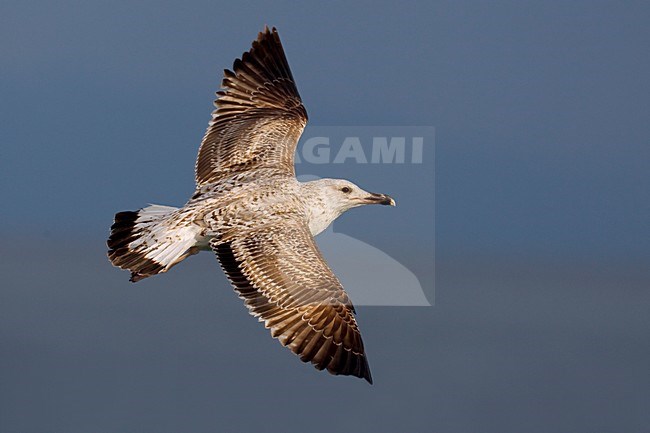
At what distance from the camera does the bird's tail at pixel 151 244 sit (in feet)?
35.7

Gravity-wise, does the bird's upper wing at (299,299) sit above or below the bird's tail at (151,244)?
below

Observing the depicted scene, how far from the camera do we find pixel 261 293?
10.5 meters

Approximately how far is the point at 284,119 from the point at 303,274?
3183 millimetres

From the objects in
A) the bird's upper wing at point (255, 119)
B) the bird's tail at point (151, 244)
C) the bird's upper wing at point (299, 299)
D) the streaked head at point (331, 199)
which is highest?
the bird's upper wing at point (255, 119)

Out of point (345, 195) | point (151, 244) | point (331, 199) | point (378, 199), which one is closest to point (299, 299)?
point (151, 244)

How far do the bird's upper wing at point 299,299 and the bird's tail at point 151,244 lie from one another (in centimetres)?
42

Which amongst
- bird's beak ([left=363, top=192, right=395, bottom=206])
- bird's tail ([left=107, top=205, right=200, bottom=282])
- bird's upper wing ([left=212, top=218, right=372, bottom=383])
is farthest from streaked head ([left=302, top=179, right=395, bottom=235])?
bird's tail ([left=107, top=205, right=200, bottom=282])

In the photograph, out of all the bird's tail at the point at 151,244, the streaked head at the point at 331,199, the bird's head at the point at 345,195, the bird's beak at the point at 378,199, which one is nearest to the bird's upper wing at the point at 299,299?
the bird's tail at the point at 151,244

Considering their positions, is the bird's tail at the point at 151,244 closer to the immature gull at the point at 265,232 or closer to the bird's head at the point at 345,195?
the immature gull at the point at 265,232

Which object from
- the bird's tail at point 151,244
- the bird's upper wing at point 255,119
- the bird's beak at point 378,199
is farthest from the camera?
the bird's upper wing at point 255,119

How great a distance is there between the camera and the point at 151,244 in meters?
11.1

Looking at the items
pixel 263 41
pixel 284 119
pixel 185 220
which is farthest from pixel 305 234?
pixel 263 41

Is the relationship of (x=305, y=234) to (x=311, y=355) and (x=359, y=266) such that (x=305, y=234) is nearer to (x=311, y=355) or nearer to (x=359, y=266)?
(x=311, y=355)

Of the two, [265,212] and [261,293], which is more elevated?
[265,212]
